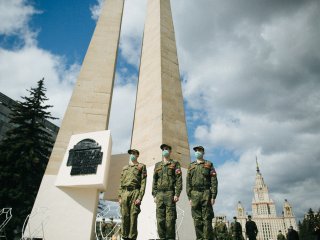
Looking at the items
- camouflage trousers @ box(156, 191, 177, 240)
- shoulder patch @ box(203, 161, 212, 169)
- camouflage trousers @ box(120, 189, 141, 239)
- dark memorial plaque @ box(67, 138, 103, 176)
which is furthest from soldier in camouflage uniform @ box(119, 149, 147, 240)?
dark memorial plaque @ box(67, 138, 103, 176)

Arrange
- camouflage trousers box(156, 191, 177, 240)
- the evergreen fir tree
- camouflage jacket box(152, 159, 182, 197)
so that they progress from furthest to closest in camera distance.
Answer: the evergreen fir tree → camouflage jacket box(152, 159, 182, 197) → camouflage trousers box(156, 191, 177, 240)

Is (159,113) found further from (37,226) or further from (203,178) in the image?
(37,226)

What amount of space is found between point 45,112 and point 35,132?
127cm

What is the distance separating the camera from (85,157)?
7836 mm

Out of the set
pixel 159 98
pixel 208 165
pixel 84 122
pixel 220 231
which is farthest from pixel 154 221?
pixel 220 231

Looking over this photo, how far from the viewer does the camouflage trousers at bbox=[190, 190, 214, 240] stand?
14.7 feet

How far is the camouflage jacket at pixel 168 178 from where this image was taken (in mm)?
4917

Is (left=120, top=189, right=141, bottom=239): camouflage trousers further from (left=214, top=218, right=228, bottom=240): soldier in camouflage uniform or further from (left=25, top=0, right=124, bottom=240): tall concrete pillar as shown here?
(left=214, top=218, right=228, bottom=240): soldier in camouflage uniform

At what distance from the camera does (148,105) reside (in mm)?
9750

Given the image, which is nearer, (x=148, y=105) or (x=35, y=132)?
(x=148, y=105)

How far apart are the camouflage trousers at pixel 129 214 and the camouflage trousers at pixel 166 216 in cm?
44

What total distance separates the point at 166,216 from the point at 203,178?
→ 0.99m

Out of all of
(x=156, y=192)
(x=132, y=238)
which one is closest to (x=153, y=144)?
(x=156, y=192)

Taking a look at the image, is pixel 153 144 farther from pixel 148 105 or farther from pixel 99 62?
pixel 99 62
